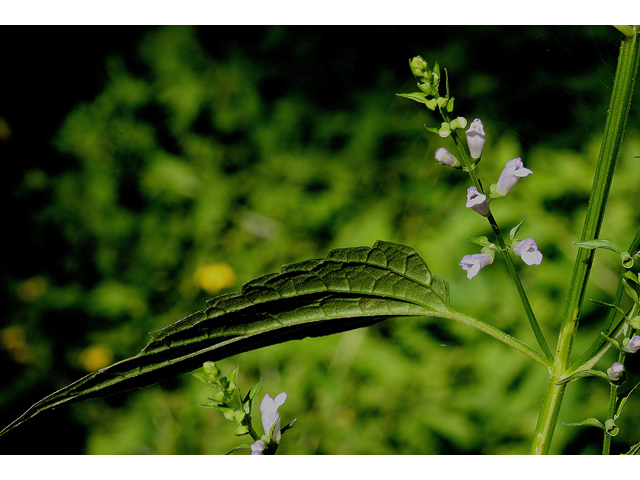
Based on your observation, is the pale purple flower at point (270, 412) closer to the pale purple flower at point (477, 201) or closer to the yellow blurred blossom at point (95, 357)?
the pale purple flower at point (477, 201)

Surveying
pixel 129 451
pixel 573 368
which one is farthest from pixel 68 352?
pixel 573 368

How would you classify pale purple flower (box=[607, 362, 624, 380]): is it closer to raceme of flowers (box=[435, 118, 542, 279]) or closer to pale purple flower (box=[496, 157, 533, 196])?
raceme of flowers (box=[435, 118, 542, 279])

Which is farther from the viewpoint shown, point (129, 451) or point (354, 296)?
point (129, 451)

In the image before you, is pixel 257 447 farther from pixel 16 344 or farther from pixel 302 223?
pixel 16 344

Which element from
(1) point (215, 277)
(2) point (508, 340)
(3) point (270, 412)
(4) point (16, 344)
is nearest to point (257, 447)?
(3) point (270, 412)

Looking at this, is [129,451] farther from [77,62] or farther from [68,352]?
[77,62]

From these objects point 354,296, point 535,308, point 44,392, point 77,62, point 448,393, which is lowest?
point 354,296

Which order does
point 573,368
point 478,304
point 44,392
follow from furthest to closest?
point 44,392 → point 478,304 → point 573,368
